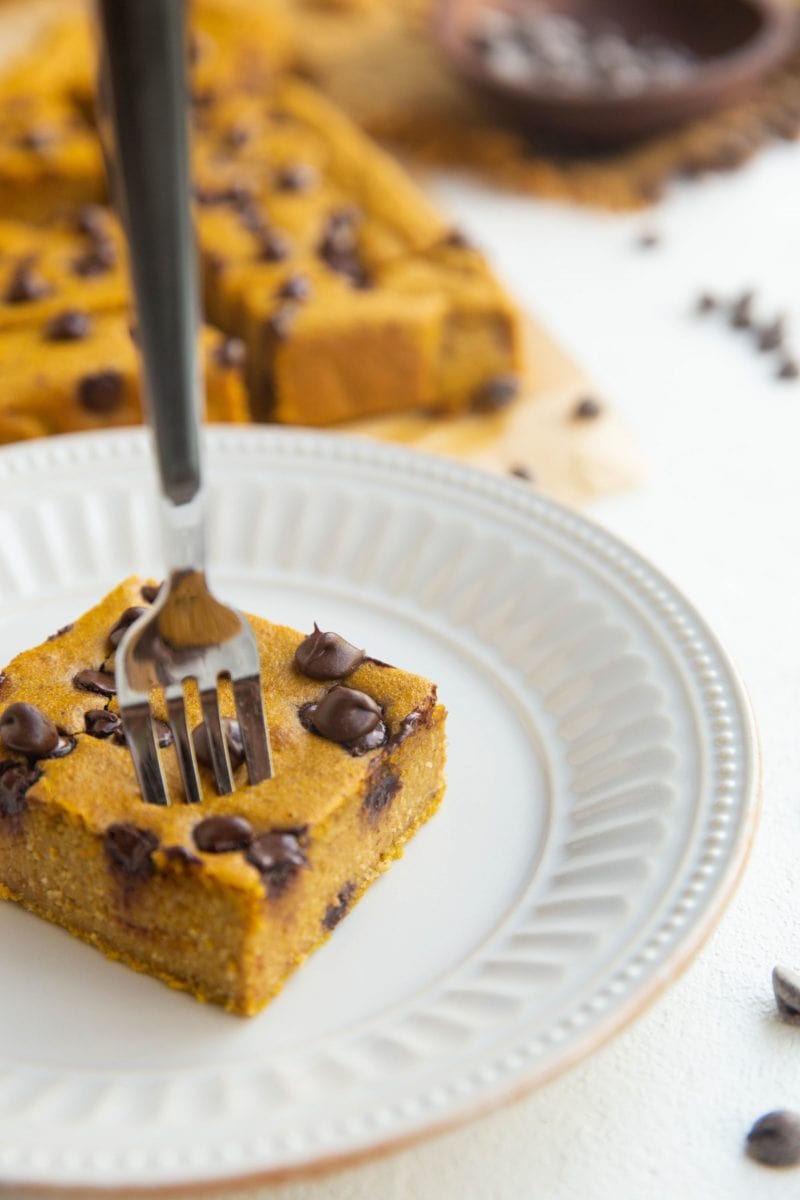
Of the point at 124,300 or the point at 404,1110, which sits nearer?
the point at 404,1110

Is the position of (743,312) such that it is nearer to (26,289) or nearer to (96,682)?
(26,289)

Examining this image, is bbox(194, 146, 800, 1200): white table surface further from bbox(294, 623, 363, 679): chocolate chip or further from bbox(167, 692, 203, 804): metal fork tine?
Result: bbox(294, 623, 363, 679): chocolate chip

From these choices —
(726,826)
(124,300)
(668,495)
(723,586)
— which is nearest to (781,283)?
(668,495)

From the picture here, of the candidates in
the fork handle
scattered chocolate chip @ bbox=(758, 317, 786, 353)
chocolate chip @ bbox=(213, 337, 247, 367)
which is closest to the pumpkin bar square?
the fork handle

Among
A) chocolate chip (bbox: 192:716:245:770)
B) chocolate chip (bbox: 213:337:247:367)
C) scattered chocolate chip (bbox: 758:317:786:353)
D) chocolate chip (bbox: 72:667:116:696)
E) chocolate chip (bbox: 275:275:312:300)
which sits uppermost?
scattered chocolate chip (bbox: 758:317:786:353)

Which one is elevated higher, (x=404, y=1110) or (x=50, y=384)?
(x=404, y=1110)

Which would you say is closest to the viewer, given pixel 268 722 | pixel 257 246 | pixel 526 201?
pixel 268 722

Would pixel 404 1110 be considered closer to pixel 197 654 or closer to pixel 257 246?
pixel 197 654
